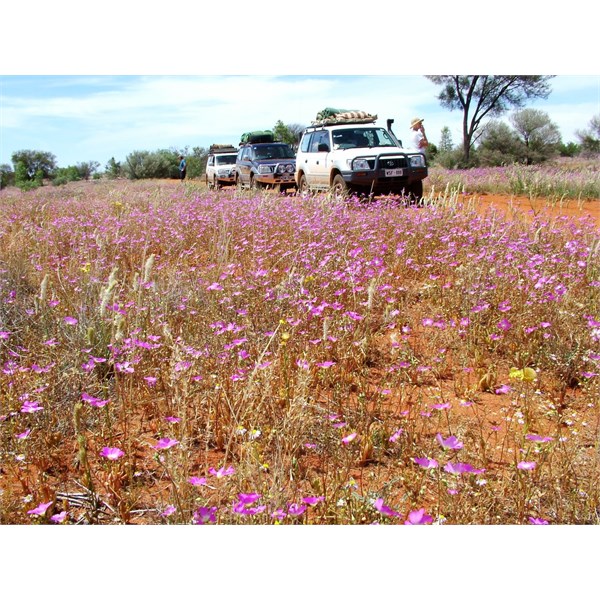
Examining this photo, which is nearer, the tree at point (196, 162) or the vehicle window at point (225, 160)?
the vehicle window at point (225, 160)

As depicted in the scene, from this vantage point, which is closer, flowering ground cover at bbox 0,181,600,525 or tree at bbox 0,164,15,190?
flowering ground cover at bbox 0,181,600,525

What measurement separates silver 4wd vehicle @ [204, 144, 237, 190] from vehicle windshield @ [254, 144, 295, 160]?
4.63 m

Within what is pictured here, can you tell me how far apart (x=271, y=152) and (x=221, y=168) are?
20.8 feet

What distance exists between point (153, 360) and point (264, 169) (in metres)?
15.6

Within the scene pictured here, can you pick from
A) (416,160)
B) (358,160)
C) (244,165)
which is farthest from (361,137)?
(244,165)

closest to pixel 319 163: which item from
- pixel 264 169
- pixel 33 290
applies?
pixel 264 169

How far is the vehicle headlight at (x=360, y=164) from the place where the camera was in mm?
11414

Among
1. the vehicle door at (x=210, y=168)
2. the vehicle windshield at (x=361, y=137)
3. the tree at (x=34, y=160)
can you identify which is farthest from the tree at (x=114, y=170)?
the vehicle windshield at (x=361, y=137)

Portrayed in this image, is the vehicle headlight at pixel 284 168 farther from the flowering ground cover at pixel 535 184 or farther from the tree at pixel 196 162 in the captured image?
the tree at pixel 196 162

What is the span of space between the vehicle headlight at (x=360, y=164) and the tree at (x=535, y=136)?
1688cm

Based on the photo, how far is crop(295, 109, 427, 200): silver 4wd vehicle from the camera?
37.6ft

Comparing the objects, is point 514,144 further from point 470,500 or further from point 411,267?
point 470,500

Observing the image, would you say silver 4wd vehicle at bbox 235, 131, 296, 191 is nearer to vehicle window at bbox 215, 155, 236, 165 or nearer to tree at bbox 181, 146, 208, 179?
vehicle window at bbox 215, 155, 236, 165

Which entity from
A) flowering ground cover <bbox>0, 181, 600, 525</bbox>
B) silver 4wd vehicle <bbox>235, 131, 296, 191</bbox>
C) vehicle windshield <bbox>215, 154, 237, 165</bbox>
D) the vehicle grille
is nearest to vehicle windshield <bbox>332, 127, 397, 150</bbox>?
the vehicle grille
